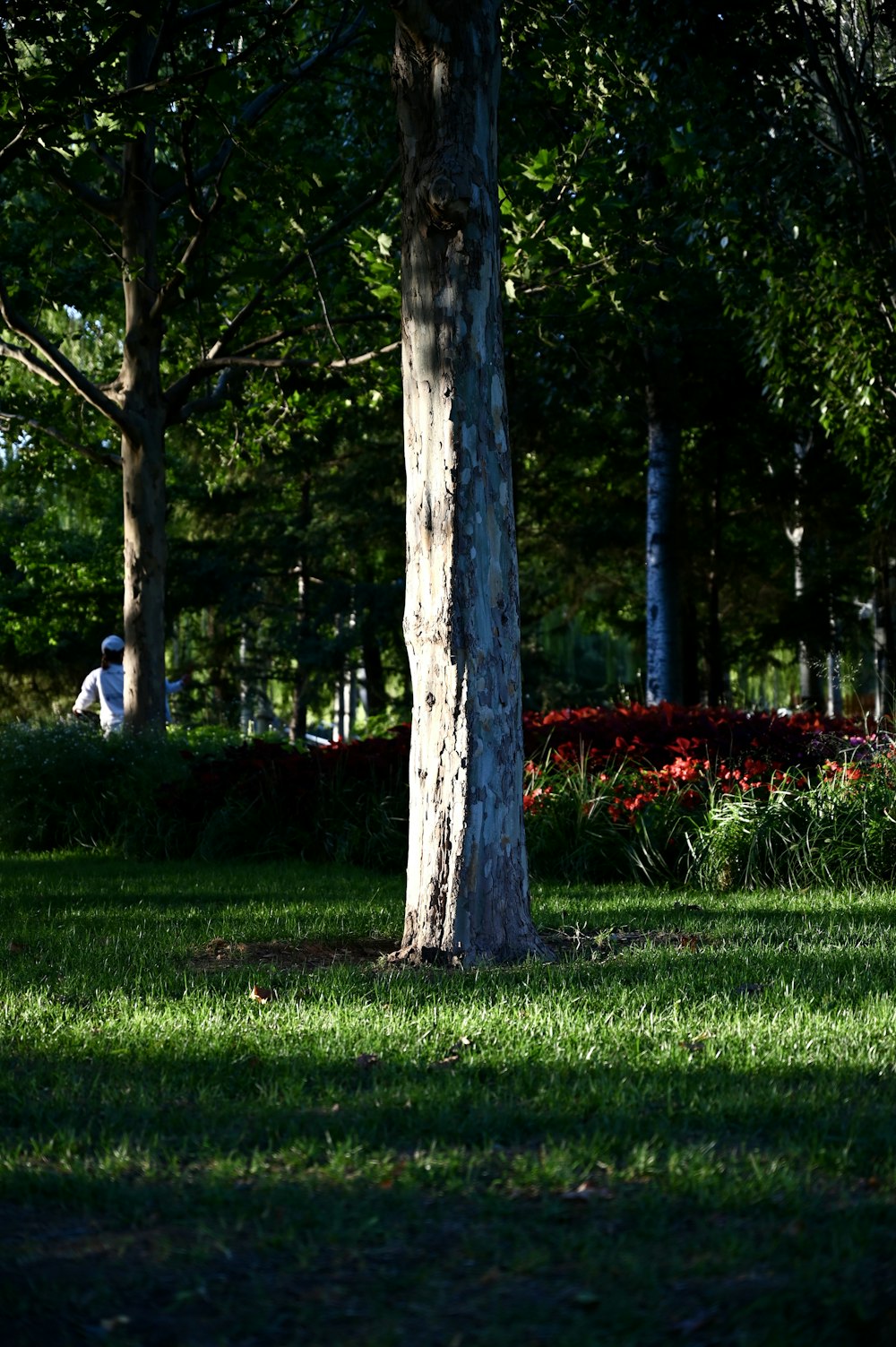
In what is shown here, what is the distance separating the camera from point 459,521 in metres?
5.57

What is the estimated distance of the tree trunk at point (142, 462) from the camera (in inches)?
474

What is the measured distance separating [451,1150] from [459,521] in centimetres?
298

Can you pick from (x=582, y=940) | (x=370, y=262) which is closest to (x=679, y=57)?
(x=370, y=262)

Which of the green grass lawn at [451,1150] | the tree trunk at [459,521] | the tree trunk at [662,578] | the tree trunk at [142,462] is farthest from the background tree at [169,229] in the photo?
the green grass lawn at [451,1150]

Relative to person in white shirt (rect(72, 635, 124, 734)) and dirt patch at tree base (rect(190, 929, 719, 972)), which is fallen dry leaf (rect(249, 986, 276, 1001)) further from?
person in white shirt (rect(72, 635, 124, 734))

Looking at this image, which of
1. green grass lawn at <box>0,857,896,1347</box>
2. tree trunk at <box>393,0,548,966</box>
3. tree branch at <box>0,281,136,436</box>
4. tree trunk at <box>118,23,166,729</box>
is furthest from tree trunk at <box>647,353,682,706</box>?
tree trunk at <box>393,0,548,966</box>

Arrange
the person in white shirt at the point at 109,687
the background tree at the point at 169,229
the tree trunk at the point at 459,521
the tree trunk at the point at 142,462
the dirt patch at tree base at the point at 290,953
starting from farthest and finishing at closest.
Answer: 1. the person in white shirt at the point at 109,687
2. the tree trunk at the point at 142,462
3. the background tree at the point at 169,229
4. the dirt patch at tree base at the point at 290,953
5. the tree trunk at the point at 459,521

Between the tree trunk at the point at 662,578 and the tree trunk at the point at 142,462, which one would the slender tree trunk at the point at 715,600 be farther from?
the tree trunk at the point at 142,462

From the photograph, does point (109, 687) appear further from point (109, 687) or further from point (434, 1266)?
point (434, 1266)

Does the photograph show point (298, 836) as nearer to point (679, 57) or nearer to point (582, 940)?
point (582, 940)

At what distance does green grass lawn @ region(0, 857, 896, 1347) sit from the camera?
8.13 ft

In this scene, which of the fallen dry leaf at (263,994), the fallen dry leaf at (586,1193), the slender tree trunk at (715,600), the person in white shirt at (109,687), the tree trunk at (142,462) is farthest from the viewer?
the slender tree trunk at (715,600)

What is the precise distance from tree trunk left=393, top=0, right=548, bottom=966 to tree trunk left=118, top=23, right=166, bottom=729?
6.89 meters

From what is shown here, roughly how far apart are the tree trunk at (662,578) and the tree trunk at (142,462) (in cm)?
617
